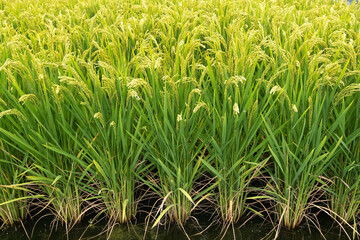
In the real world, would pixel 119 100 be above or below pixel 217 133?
above

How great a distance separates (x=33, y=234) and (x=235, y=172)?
125 cm

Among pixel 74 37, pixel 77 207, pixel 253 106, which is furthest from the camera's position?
pixel 74 37

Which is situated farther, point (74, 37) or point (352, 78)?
point (74, 37)

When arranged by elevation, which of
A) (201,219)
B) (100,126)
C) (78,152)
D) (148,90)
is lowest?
(201,219)

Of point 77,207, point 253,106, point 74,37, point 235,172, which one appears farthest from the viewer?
point 74,37

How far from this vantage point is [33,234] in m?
2.17

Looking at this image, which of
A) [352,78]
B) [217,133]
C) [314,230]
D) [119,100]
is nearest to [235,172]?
[217,133]

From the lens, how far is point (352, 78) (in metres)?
2.18

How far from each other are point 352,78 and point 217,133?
875mm

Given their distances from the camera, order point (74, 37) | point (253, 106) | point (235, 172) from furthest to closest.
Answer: point (74, 37) → point (235, 172) → point (253, 106)

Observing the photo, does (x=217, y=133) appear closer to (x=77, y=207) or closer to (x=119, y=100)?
(x=119, y=100)

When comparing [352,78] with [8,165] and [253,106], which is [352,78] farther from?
[8,165]

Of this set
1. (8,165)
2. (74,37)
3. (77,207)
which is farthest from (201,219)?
(74,37)

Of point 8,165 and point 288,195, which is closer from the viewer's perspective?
point 288,195
